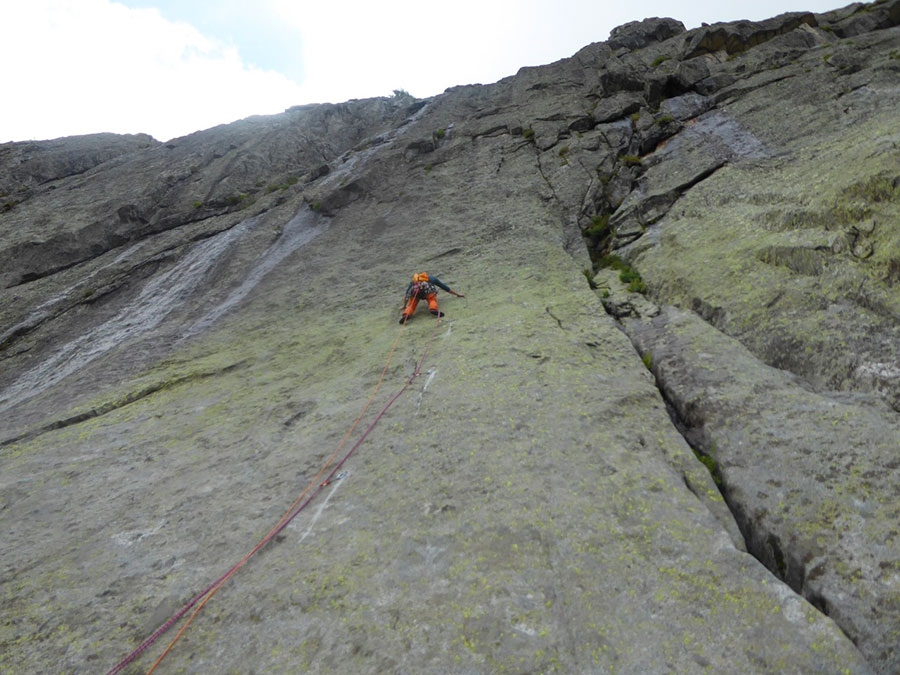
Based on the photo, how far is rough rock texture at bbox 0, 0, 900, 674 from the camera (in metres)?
4.29

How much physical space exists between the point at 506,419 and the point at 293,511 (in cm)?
302

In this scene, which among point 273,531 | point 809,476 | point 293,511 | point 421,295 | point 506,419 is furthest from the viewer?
point 421,295

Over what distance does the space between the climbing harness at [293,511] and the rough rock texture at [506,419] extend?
0.16ft

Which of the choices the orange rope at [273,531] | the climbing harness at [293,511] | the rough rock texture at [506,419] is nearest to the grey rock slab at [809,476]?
the rough rock texture at [506,419]

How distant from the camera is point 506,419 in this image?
7.00 meters

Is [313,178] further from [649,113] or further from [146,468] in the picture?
[146,468]

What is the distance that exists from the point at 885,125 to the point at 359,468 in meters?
14.0

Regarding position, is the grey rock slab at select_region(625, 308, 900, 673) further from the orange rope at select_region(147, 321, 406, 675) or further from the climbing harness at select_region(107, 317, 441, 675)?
the orange rope at select_region(147, 321, 406, 675)

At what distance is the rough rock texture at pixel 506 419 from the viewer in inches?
169

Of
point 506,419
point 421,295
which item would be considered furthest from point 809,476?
point 421,295

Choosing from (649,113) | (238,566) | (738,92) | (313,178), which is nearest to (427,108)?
(313,178)

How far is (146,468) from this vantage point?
286 inches

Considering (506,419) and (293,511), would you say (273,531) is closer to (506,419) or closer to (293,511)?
(293,511)

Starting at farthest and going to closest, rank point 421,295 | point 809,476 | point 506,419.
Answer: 1. point 421,295
2. point 506,419
3. point 809,476
